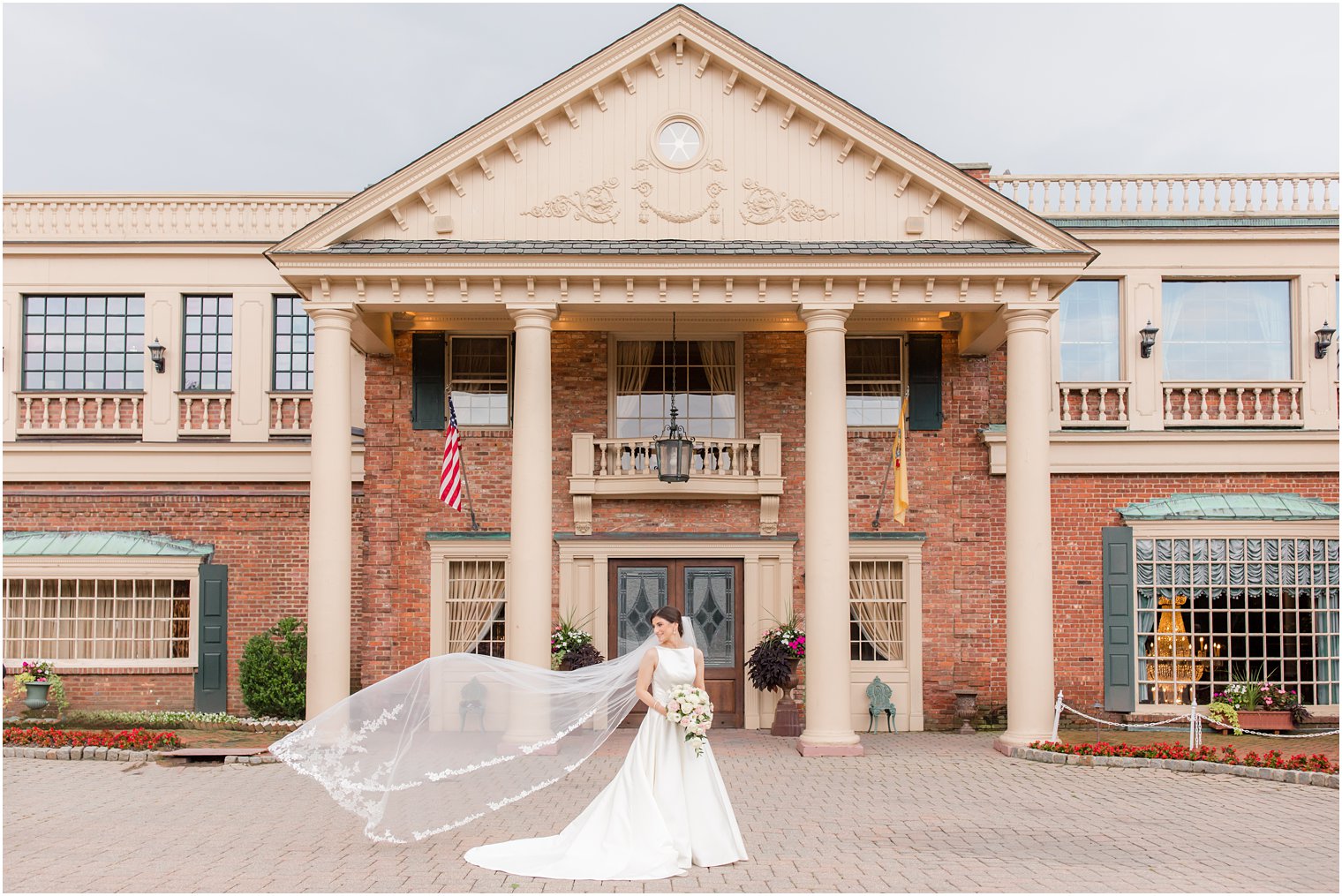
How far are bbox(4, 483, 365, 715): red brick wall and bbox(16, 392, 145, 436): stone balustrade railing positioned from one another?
0.93 m

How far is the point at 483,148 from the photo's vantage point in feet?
47.1

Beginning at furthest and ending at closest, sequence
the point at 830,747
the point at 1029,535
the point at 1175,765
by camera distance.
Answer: the point at 1029,535
the point at 830,747
the point at 1175,765

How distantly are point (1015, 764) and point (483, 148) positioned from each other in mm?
10105

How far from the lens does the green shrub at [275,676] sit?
1678 centimetres

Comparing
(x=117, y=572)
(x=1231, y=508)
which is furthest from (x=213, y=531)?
→ (x=1231, y=508)

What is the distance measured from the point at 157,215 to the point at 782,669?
41.4 feet

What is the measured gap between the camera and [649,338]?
17172 mm

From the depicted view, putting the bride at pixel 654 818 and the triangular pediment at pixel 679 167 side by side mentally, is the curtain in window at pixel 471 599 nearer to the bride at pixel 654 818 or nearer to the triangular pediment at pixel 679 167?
the triangular pediment at pixel 679 167

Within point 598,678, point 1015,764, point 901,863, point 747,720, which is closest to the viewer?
point 901,863

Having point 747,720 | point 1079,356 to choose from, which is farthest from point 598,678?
point 1079,356

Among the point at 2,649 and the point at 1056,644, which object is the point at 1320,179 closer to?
the point at 1056,644

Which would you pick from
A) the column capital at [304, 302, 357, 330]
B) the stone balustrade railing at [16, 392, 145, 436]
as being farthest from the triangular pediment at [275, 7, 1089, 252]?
the stone balustrade railing at [16, 392, 145, 436]

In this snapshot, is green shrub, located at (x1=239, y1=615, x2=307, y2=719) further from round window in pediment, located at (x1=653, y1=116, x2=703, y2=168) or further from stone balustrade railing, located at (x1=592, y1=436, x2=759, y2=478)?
round window in pediment, located at (x1=653, y1=116, x2=703, y2=168)

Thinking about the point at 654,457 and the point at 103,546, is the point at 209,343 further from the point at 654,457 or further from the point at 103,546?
the point at 654,457
